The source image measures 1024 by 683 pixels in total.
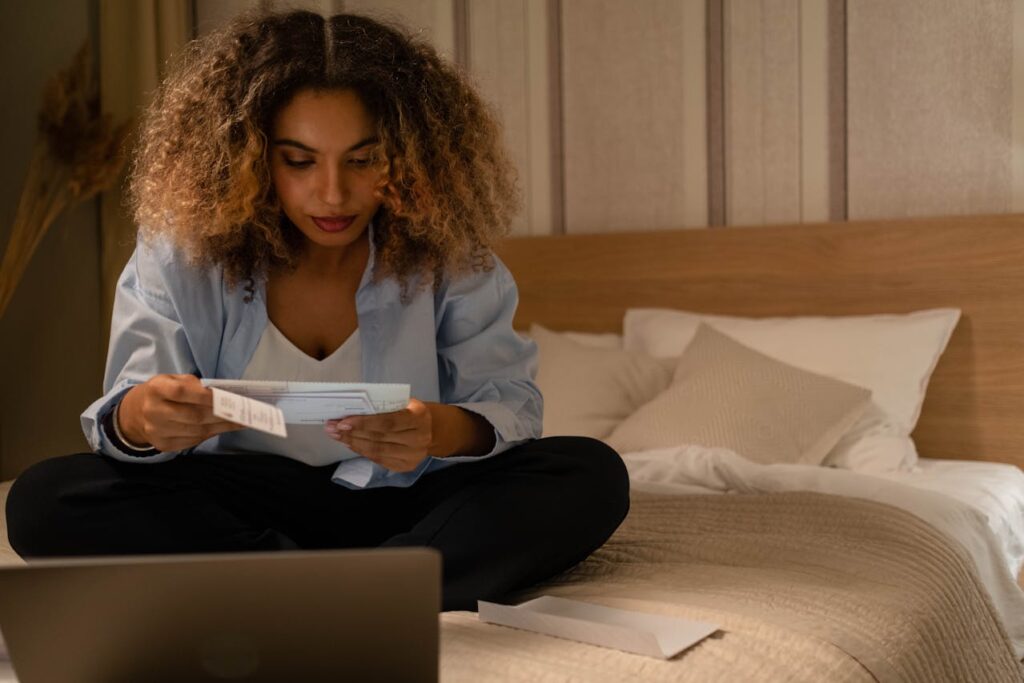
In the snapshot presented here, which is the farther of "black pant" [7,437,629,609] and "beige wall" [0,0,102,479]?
"beige wall" [0,0,102,479]

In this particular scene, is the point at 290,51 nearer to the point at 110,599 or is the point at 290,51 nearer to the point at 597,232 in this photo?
the point at 110,599

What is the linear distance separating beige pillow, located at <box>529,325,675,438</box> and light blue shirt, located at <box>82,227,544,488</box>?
2.96ft

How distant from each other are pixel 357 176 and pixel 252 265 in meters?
0.21

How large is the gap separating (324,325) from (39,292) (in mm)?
2169

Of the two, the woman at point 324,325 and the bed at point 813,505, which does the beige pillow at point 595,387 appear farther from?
the woman at point 324,325

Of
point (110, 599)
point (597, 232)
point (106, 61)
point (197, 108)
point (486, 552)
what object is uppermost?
point (106, 61)

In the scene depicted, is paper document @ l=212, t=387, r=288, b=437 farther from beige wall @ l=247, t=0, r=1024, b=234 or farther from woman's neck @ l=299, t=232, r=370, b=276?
beige wall @ l=247, t=0, r=1024, b=234

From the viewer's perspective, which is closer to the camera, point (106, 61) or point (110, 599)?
point (110, 599)

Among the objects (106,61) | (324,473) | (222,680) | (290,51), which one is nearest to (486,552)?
(324,473)

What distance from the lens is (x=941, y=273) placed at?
2.52m

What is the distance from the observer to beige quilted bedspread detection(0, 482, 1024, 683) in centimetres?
114

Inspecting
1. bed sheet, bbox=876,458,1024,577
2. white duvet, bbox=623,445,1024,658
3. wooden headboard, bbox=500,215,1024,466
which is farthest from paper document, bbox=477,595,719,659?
wooden headboard, bbox=500,215,1024,466

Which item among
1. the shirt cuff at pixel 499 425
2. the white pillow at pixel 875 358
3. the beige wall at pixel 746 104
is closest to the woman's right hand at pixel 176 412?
the shirt cuff at pixel 499 425

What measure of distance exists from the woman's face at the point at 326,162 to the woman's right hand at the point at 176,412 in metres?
0.34
